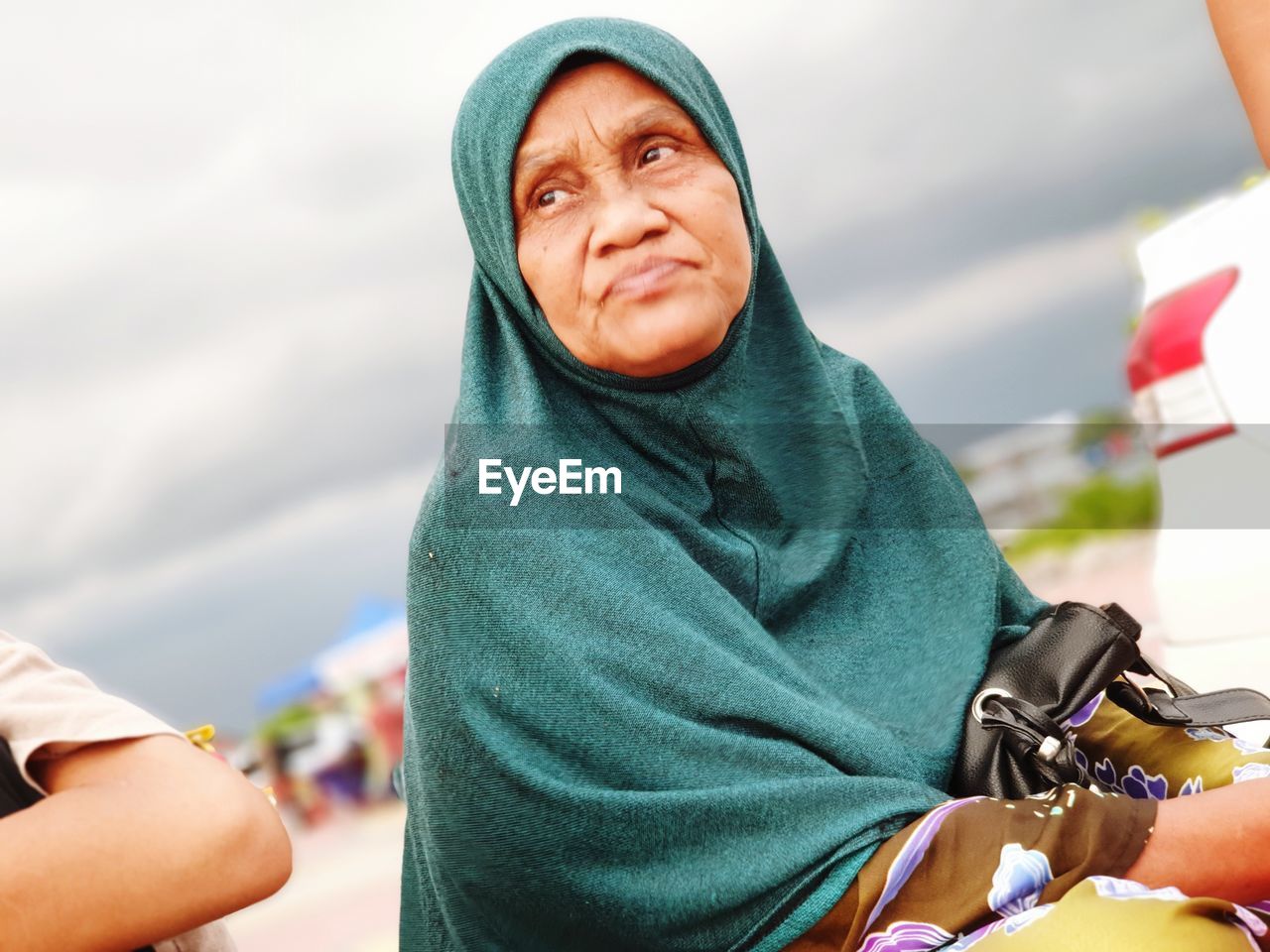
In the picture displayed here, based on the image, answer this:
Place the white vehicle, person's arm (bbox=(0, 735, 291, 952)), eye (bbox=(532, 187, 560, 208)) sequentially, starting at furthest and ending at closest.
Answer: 1. the white vehicle
2. eye (bbox=(532, 187, 560, 208))
3. person's arm (bbox=(0, 735, 291, 952))

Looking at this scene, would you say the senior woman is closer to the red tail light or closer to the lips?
the lips

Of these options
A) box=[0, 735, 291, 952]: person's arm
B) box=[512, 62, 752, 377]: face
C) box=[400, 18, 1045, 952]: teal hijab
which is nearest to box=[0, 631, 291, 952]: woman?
box=[0, 735, 291, 952]: person's arm

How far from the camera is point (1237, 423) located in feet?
9.80

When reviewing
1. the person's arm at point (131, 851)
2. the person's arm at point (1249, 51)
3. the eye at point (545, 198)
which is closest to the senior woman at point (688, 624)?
the eye at point (545, 198)

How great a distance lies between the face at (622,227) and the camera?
192 cm

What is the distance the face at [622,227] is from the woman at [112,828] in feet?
2.72

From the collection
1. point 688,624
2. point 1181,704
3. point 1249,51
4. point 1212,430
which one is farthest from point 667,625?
point 1212,430

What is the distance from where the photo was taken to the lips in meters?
1.91

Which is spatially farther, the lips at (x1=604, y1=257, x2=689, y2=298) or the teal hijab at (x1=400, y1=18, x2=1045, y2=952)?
the lips at (x1=604, y1=257, x2=689, y2=298)

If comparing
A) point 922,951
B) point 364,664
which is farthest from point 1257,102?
point 364,664

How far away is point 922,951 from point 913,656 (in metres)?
0.53

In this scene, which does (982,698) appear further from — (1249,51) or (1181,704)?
(1249,51)

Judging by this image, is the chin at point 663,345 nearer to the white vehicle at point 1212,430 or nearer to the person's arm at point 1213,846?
the person's arm at point 1213,846

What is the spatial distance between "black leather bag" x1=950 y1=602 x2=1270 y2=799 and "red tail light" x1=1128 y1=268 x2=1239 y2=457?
3.32 feet
